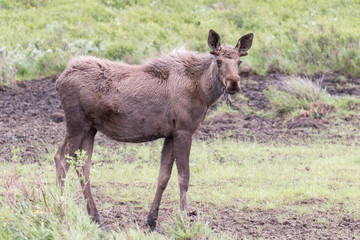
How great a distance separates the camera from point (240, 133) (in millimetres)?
12453

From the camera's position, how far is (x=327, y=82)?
16406 millimetres

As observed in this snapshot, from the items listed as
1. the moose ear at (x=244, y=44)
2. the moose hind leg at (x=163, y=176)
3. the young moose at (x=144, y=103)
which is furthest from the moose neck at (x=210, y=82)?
the moose hind leg at (x=163, y=176)

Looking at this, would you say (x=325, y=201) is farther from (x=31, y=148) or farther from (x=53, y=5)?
(x=53, y=5)

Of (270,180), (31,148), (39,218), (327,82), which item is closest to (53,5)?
(327,82)

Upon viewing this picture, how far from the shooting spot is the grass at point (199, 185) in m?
6.03

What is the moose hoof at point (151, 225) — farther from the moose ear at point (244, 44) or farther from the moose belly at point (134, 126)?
the moose ear at point (244, 44)

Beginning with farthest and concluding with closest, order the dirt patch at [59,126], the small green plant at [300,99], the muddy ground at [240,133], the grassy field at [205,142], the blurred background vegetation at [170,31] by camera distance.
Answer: the blurred background vegetation at [170,31] → the small green plant at [300,99] → the dirt patch at [59,126] → the muddy ground at [240,133] → the grassy field at [205,142]

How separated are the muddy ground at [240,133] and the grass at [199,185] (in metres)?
0.27

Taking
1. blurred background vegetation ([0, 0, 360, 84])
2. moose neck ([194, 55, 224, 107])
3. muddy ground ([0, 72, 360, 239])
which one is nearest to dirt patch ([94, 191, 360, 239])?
muddy ground ([0, 72, 360, 239])

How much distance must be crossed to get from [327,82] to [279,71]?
1.60m

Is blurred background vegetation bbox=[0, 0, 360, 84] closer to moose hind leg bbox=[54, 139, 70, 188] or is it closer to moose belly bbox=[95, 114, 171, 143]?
Result: moose hind leg bbox=[54, 139, 70, 188]

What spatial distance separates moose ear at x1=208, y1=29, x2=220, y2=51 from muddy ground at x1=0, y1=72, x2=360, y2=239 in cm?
221

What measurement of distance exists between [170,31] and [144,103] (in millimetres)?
14046

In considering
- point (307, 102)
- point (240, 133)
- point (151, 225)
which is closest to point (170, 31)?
point (307, 102)
